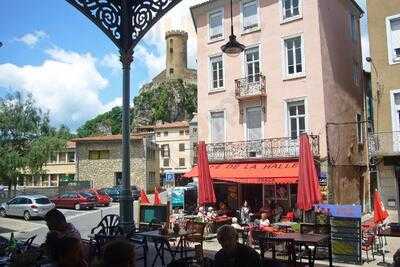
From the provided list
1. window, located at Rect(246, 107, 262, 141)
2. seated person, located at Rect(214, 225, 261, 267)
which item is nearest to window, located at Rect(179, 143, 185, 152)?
window, located at Rect(246, 107, 262, 141)

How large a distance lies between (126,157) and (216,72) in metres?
20.3

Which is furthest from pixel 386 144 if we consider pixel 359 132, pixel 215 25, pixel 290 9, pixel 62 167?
pixel 62 167

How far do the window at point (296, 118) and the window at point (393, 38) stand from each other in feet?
16.1

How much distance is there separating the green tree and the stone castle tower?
6267cm

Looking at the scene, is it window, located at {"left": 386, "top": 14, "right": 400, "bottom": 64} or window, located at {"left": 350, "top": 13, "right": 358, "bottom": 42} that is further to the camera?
window, located at {"left": 350, "top": 13, "right": 358, "bottom": 42}

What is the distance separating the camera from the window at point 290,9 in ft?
77.0

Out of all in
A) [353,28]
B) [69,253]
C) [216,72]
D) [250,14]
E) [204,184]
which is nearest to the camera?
[69,253]

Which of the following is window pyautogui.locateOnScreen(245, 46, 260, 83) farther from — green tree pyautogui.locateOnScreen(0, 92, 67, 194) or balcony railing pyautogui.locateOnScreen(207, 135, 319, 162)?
green tree pyautogui.locateOnScreen(0, 92, 67, 194)

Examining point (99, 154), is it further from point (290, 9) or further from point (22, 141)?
point (290, 9)

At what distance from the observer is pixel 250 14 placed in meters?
25.3

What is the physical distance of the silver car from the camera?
27819 mm

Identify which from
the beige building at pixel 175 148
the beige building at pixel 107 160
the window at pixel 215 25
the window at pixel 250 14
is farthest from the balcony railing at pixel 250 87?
the beige building at pixel 175 148

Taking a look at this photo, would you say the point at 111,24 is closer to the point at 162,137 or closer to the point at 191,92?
the point at 162,137

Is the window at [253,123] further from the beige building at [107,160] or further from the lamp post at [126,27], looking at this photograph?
the beige building at [107,160]
